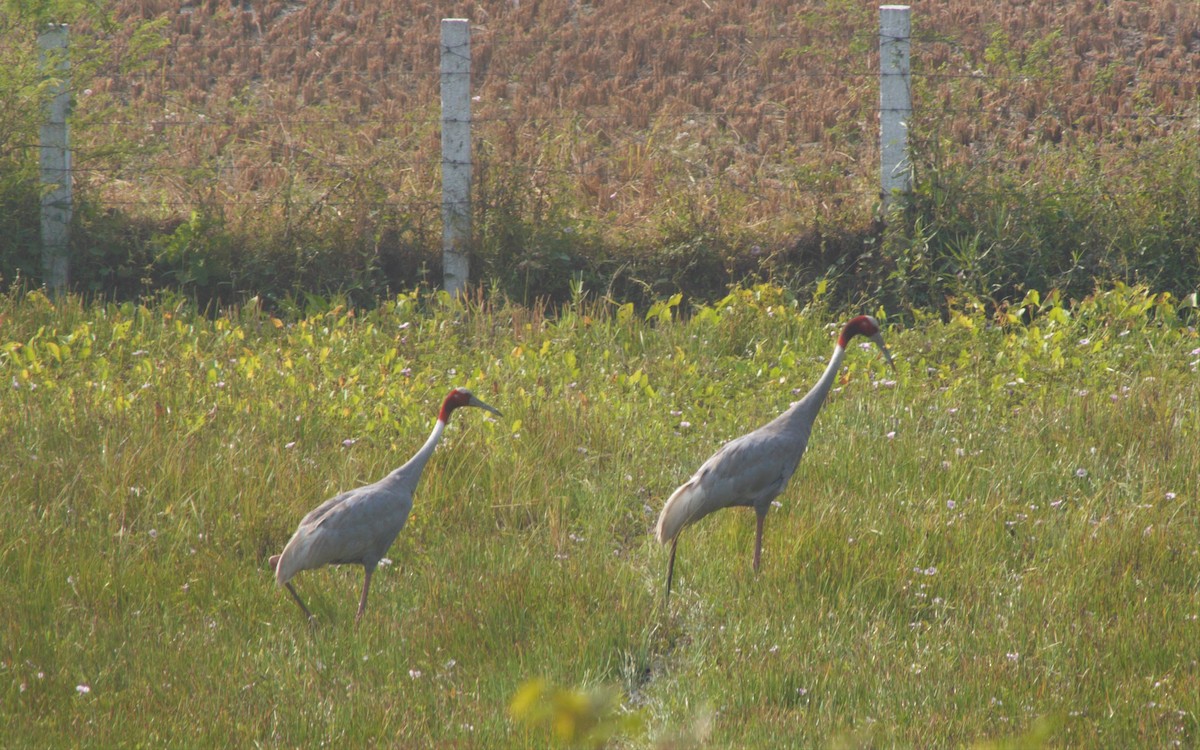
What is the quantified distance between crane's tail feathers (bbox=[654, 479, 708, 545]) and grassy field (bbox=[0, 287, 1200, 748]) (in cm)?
22

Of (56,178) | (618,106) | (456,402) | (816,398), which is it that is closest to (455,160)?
(56,178)

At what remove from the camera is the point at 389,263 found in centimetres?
983

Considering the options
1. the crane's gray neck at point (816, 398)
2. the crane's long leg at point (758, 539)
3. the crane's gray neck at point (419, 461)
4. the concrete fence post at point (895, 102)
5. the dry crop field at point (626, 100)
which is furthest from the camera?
the dry crop field at point (626, 100)

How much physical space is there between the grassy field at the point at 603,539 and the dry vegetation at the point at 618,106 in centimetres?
191

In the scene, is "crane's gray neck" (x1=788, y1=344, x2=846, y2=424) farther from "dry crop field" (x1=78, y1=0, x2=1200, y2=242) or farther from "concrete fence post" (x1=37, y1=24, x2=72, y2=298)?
"concrete fence post" (x1=37, y1=24, x2=72, y2=298)

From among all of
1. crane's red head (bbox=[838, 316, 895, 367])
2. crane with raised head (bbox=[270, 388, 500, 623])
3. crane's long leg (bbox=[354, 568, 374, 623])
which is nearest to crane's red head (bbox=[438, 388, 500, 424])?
crane with raised head (bbox=[270, 388, 500, 623])

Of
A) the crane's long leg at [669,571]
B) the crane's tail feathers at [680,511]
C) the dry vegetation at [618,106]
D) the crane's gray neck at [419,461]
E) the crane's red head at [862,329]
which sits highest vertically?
the dry vegetation at [618,106]

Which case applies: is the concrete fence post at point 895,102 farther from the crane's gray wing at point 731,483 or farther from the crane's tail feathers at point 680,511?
the crane's tail feathers at point 680,511

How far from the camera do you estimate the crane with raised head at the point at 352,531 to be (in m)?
4.91

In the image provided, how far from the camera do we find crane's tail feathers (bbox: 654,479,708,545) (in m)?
5.34

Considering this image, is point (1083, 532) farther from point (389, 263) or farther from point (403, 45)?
point (403, 45)

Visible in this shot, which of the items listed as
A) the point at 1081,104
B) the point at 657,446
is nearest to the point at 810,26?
the point at 1081,104

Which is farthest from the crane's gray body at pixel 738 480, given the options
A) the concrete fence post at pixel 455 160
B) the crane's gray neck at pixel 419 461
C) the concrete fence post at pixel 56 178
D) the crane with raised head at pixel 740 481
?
the concrete fence post at pixel 56 178

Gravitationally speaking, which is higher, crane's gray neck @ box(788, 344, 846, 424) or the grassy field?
crane's gray neck @ box(788, 344, 846, 424)
